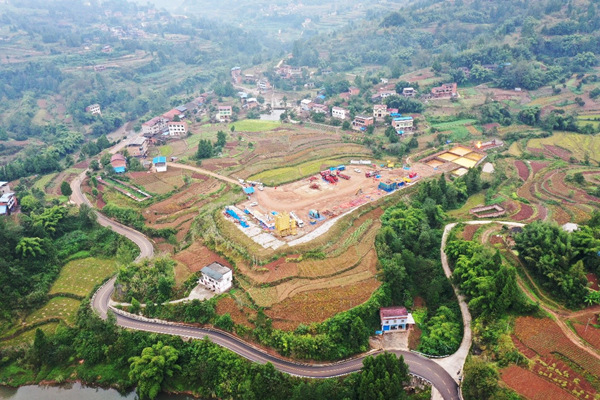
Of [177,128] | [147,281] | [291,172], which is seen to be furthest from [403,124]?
[147,281]

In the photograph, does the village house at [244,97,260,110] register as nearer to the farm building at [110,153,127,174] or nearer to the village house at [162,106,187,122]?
the village house at [162,106,187,122]

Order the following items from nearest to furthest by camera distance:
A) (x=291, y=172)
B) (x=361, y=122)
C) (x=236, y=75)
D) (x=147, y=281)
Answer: (x=147, y=281)
(x=291, y=172)
(x=361, y=122)
(x=236, y=75)

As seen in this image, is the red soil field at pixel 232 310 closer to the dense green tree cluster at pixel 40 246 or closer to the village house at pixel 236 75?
the dense green tree cluster at pixel 40 246

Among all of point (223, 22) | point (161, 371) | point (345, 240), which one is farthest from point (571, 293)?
point (223, 22)

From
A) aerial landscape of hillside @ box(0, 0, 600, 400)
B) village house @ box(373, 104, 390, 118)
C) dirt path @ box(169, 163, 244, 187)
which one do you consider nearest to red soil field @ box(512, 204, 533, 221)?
aerial landscape of hillside @ box(0, 0, 600, 400)

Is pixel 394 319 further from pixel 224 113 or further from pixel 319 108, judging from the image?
pixel 224 113

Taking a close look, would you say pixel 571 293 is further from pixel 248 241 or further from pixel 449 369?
pixel 248 241
